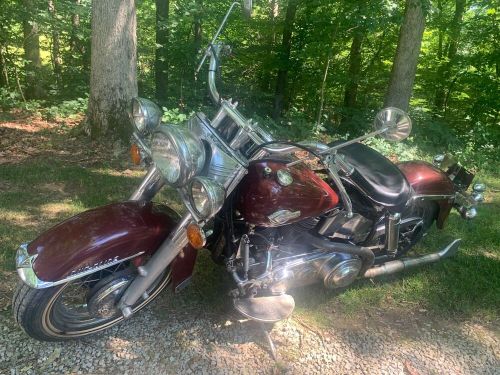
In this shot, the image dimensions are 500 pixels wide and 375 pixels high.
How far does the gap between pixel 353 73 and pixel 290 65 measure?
155cm

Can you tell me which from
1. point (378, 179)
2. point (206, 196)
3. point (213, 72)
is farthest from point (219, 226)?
point (378, 179)

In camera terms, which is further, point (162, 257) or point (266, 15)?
point (266, 15)

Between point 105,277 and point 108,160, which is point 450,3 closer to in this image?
point 108,160

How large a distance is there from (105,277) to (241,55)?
7814mm

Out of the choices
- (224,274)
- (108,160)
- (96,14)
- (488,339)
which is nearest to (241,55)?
(96,14)

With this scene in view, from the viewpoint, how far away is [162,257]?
2227 millimetres

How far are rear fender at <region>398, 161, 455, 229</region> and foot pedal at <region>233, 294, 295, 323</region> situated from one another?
1415mm

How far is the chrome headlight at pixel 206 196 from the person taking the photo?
183 cm

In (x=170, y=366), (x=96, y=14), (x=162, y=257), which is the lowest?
(x=170, y=366)

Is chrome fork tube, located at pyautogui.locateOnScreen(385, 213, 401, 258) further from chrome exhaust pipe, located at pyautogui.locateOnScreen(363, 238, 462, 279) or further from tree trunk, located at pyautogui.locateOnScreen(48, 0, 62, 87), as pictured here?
tree trunk, located at pyautogui.locateOnScreen(48, 0, 62, 87)

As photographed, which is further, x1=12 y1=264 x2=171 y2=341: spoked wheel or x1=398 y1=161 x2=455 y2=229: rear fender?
x1=398 y1=161 x2=455 y2=229: rear fender

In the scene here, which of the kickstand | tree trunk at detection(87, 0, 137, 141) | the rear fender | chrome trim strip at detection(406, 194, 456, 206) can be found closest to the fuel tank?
the kickstand

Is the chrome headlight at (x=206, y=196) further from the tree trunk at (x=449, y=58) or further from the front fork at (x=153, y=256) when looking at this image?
the tree trunk at (x=449, y=58)

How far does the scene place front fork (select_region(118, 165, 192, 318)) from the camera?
85.6 inches
